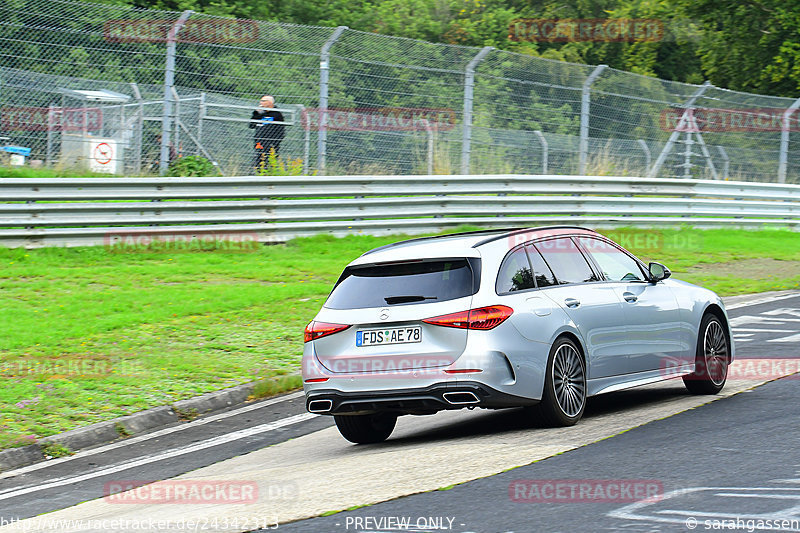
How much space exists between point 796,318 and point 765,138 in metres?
12.9

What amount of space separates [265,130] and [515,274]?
10.1 metres

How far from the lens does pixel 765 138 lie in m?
24.9

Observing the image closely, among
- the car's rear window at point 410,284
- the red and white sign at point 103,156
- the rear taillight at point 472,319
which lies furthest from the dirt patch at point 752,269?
the rear taillight at point 472,319

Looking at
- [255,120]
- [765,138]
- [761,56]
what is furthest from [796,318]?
[761,56]

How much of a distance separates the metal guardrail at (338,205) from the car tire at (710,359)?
8947mm

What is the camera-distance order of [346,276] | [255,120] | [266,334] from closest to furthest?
[346,276], [266,334], [255,120]

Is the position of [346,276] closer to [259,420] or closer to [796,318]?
[259,420]

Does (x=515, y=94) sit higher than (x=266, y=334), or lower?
higher

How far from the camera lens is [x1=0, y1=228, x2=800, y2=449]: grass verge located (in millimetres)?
9391

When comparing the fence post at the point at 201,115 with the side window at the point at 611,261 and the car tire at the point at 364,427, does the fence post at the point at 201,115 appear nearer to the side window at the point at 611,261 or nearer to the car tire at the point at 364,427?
the side window at the point at 611,261

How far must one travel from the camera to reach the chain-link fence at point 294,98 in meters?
15.5

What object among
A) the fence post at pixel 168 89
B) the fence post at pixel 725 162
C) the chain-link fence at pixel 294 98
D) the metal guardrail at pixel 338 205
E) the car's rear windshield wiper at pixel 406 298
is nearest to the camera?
the car's rear windshield wiper at pixel 406 298

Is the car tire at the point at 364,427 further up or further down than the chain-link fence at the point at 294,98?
further down

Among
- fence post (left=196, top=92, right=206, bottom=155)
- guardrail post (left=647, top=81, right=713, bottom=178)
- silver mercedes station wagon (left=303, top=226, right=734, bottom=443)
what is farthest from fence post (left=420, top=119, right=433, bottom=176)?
silver mercedes station wagon (left=303, top=226, right=734, bottom=443)
